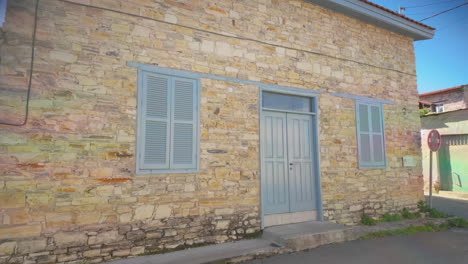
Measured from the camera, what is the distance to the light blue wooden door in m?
5.28

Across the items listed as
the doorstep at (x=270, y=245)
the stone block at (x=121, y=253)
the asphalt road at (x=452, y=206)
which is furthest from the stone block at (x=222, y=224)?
the asphalt road at (x=452, y=206)

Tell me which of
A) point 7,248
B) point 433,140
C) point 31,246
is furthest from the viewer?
point 433,140

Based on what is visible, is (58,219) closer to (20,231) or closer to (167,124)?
(20,231)

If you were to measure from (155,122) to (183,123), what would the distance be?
0.45 metres

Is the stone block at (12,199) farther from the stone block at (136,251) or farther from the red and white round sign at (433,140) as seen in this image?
the red and white round sign at (433,140)

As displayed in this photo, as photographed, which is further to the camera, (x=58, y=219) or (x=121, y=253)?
(x=121, y=253)

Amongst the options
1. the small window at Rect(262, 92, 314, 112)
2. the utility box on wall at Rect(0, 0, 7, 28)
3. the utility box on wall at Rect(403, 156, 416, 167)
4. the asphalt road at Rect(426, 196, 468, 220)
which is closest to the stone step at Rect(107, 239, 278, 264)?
the small window at Rect(262, 92, 314, 112)

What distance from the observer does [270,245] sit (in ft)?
14.5

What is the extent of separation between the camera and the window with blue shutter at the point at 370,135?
6387mm

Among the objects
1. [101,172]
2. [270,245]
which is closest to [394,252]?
[270,245]

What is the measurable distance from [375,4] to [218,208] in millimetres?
5813

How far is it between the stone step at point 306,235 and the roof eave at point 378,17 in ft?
15.4

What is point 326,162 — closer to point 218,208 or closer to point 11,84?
point 218,208

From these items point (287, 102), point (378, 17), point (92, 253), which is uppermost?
point (378, 17)
